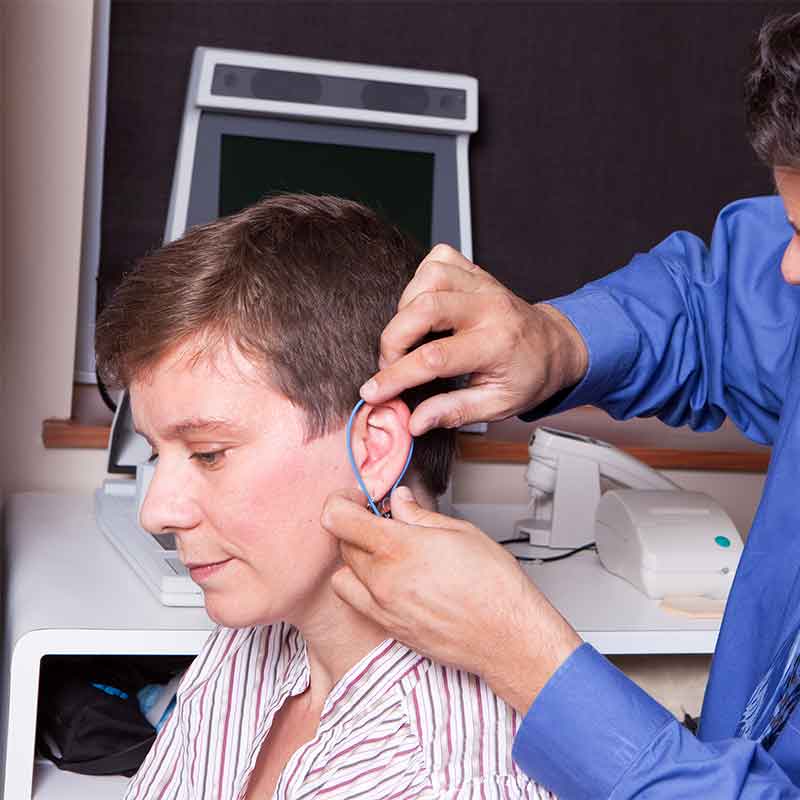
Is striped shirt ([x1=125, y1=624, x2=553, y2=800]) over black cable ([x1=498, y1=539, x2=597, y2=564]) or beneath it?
over

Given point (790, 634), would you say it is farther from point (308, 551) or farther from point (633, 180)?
point (633, 180)

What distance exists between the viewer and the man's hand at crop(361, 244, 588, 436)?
3.44 feet

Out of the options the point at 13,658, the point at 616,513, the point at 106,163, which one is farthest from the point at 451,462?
the point at 106,163

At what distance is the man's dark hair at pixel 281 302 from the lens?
111 cm

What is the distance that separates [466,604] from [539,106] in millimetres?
1736

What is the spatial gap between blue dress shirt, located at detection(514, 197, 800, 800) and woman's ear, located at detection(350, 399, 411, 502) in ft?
0.87

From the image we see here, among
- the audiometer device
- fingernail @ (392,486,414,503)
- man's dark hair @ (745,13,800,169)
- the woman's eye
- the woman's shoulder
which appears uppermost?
man's dark hair @ (745,13,800,169)

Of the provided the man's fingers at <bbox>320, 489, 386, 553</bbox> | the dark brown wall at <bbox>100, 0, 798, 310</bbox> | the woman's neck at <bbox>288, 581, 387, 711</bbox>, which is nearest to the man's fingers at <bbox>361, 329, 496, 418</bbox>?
the man's fingers at <bbox>320, 489, 386, 553</bbox>

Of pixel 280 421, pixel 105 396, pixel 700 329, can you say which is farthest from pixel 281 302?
pixel 105 396

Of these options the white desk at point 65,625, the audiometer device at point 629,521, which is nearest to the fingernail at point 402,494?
the white desk at point 65,625

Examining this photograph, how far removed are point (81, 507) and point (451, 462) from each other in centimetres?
112

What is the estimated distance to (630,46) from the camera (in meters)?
2.51

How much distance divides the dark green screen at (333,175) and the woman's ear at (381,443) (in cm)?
123

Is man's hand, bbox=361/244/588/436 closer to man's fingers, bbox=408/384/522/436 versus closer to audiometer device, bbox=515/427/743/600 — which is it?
man's fingers, bbox=408/384/522/436
